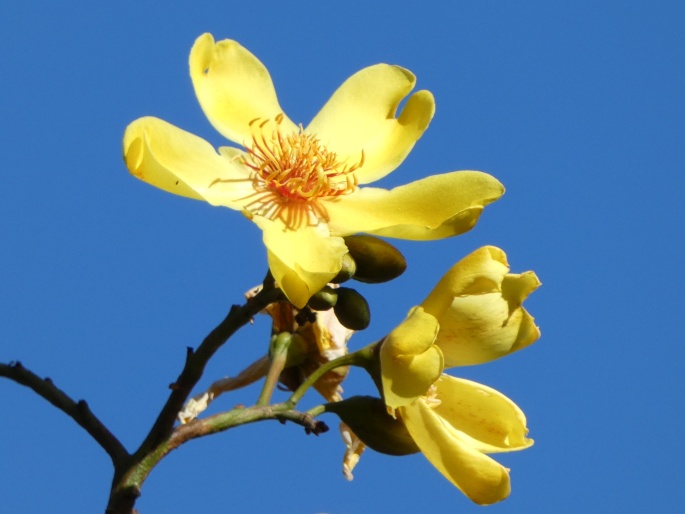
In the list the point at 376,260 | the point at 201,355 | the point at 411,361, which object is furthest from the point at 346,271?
the point at 201,355

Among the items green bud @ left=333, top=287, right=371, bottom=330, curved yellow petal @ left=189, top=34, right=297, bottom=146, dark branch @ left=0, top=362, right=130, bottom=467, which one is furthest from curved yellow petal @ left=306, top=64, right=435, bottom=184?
dark branch @ left=0, top=362, right=130, bottom=467

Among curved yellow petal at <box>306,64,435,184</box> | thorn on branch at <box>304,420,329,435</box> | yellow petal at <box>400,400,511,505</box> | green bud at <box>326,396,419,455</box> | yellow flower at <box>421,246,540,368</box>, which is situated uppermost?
curved yellow petal at <box>306,64,435,184</box>

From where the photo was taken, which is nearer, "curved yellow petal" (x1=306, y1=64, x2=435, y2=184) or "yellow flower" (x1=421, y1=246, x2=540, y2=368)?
"yellow flower" (x1=421, y1=246, x2=540, y2=368)

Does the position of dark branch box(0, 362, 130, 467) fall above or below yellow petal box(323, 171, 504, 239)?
below

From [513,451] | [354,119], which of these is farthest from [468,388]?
[354,119]

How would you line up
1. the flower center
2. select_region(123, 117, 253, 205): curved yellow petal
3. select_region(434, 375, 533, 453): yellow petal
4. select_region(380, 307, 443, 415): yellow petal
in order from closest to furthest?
select_region(380, 307, 443, 415): yellow petal
select_region(123, 117, 253, 205): curved yellow petal
select_region(434, 375, 533, 453): yellow petal
the flower center

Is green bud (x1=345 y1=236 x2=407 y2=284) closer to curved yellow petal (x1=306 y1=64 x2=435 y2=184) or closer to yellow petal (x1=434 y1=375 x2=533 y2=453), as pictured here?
yellow petal (x1=434 y1=375 x2=533 y2=453)

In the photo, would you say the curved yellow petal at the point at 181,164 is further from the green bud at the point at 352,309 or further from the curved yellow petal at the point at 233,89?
the green bud at the point at 352,309

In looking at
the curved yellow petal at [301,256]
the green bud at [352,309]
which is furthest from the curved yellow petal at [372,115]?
the green bud at [352,309]
